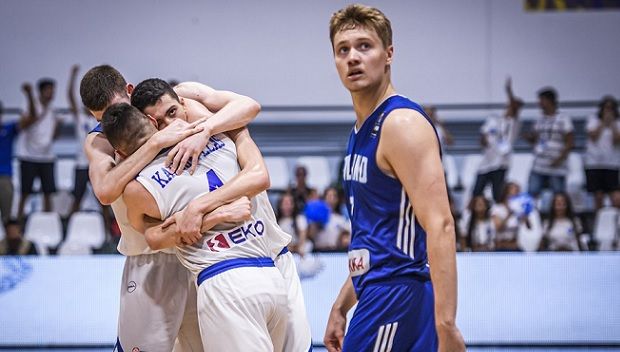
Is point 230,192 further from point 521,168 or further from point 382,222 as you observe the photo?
point 521,168

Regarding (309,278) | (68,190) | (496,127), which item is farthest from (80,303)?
(496,127)

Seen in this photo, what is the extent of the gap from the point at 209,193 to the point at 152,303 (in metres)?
0.60

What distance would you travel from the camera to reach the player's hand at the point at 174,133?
370 cm

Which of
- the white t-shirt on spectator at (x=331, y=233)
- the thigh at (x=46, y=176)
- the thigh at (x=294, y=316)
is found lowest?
the white t-shirt on spectator at (x=331, y=233)

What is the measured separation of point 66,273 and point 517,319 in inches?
153

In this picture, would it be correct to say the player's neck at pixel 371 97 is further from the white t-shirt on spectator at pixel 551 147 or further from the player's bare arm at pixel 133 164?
the white t-shirt on spectator at pixel 551 147

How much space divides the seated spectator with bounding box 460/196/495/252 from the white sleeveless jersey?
19.3 ft

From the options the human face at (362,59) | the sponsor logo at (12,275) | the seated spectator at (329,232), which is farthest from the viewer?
the seated spectator at (329,232)

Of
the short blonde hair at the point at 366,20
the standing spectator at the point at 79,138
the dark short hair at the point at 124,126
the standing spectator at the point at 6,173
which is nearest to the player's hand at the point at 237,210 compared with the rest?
the dark short hair at the point at 124,126

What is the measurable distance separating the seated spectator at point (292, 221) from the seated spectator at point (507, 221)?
6.35 ft

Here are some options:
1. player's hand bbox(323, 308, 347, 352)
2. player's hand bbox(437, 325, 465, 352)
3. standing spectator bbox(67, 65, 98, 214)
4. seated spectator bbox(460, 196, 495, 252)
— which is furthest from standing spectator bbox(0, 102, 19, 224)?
player's hand bbox(437, 325, 465, 352)

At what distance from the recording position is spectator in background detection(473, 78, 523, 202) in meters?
10.6

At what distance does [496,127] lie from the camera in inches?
431

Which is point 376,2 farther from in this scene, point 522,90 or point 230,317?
point 230,317
